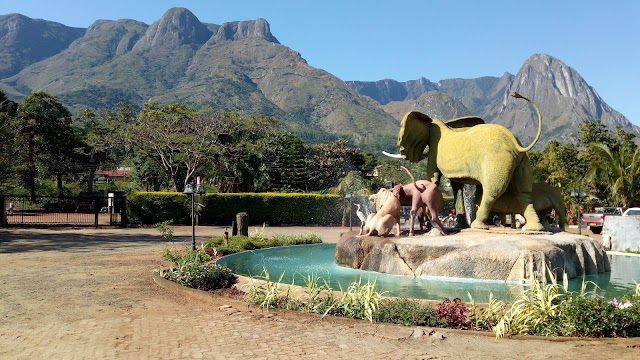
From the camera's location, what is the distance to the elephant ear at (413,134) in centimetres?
1370

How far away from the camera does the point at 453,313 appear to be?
283 inches

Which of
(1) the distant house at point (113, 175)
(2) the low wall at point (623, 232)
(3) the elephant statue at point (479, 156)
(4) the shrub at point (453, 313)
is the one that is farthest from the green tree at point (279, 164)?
(4) the shrub at point (453, 313)

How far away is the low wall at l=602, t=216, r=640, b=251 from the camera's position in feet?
60.5

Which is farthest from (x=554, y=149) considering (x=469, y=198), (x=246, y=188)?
(x=246, y=188)

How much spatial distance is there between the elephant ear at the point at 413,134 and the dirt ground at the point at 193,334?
688 centimetres

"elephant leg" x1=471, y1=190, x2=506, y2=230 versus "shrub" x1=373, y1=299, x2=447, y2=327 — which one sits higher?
"elephant leg" x1=471, y1=190, x2=506, y2=230

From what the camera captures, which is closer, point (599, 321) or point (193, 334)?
point (599, 321)

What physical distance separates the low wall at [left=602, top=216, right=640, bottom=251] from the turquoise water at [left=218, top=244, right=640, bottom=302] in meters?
1.95

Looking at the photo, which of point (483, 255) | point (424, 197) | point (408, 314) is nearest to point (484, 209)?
point (424, 197)

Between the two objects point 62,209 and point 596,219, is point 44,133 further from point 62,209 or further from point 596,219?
point 596,219

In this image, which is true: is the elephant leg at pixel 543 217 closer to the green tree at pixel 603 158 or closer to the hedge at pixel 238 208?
the green tree at pixel 603 158

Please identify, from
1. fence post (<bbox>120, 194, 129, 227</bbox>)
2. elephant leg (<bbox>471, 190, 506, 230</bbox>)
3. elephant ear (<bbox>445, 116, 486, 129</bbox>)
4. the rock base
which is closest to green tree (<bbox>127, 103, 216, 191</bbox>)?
fence post (<bbox>120, 194, 129, 227</bbox>)

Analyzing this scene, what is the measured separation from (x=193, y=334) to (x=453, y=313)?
3425 millimetres

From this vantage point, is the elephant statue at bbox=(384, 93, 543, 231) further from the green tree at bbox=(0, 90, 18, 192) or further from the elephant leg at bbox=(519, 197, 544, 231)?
the green tree at bbox=(0, 90, 18, 192)
